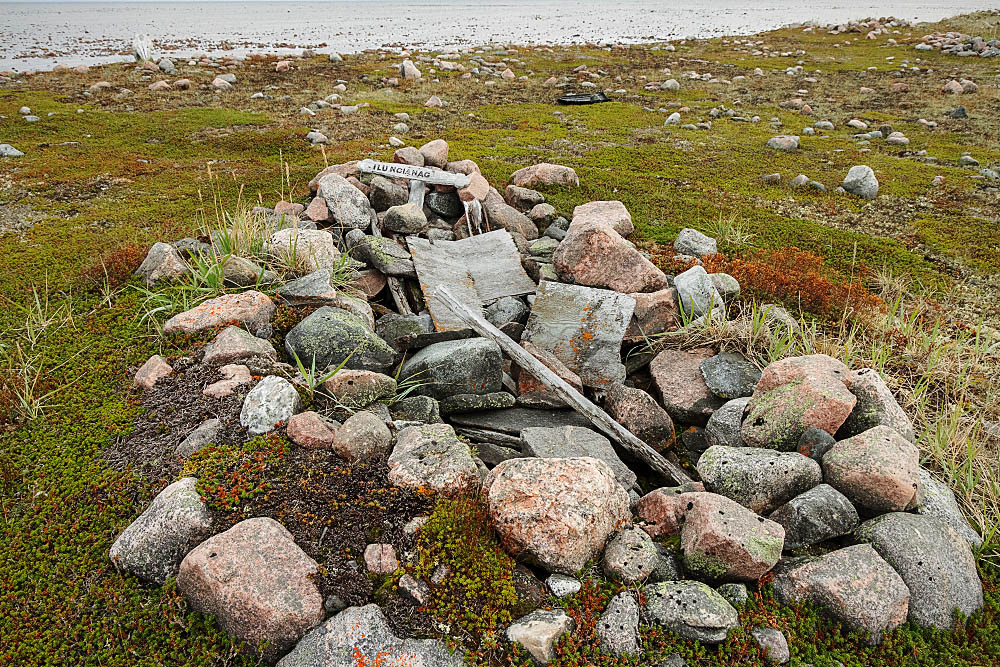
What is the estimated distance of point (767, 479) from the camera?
15.6ft

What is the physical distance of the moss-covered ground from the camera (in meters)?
3.85

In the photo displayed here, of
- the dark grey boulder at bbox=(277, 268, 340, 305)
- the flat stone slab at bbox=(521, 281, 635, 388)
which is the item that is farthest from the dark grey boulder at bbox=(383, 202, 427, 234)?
the flat stone slab at bbox=(521, 281, 635, 388)

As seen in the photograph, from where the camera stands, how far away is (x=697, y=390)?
684 centimetres

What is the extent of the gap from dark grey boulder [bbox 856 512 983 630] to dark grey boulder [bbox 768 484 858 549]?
151mm

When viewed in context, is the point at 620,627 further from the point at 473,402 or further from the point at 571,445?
the point at 473,402

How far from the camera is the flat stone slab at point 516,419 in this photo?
6289 millimetres

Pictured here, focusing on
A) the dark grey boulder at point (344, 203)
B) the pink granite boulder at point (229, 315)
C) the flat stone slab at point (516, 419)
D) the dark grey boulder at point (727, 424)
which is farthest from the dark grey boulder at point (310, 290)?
the dark grey boulder at point (727, 424)

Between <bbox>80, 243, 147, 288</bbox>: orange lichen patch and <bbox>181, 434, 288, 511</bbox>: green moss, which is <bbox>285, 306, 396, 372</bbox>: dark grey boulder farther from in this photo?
<bbox>80, 243, 147, 288</bbox>: orange lichen patch

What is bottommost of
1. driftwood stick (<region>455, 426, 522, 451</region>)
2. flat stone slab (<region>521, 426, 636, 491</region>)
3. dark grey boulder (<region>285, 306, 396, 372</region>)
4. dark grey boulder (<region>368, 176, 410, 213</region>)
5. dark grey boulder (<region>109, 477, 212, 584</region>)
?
driftwood stick (<region>455, 426, 522, 451</region>)

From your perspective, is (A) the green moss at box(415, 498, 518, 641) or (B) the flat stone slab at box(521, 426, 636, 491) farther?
(B) the flat stone slab at box(521, 426, 636, 491)

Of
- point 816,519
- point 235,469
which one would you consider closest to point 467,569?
point 235,469

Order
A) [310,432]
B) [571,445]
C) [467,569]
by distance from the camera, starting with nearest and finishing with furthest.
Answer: [467,569] → [310,432] → [571,445]

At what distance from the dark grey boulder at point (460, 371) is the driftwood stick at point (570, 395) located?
0.39 meters

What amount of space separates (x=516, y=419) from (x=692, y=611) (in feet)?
9.96
